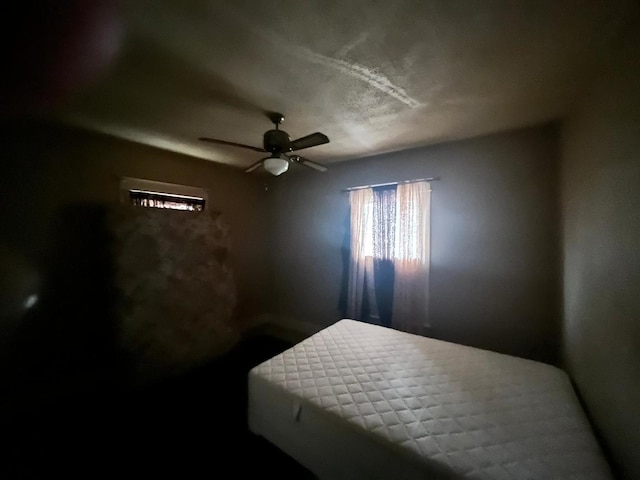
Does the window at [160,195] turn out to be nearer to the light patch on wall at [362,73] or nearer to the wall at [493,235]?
the wall at [493,235]

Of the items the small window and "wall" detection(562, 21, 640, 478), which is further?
the small window

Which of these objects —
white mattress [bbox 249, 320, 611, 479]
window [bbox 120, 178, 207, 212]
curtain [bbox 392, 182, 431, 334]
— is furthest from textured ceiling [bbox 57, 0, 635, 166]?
white mattress [bbox 249, 320, 611, 479]

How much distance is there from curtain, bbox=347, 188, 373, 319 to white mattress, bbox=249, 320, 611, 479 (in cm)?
116

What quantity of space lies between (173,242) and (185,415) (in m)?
1.59

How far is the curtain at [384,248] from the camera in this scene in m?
2.76

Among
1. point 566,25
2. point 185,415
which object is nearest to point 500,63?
point 566,25

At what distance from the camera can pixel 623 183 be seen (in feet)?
3.23

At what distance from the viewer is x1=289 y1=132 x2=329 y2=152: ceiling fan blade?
1560mm

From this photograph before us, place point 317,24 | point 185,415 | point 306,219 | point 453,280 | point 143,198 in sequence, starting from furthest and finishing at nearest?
point 306,219 < point 143,198 < point 453,280 < point 185,415 < point 317,24

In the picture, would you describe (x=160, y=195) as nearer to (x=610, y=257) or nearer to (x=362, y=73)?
(x=362, y=73)

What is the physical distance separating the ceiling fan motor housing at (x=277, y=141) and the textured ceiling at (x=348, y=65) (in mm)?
161

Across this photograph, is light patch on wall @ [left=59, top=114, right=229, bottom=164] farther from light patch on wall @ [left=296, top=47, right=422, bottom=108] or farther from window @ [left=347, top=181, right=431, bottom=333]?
window @ [left=347, top=181, right=431, bottom=333]

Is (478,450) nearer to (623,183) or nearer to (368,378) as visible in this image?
(368,378)

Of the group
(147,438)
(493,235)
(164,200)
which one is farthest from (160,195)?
(493,235)
